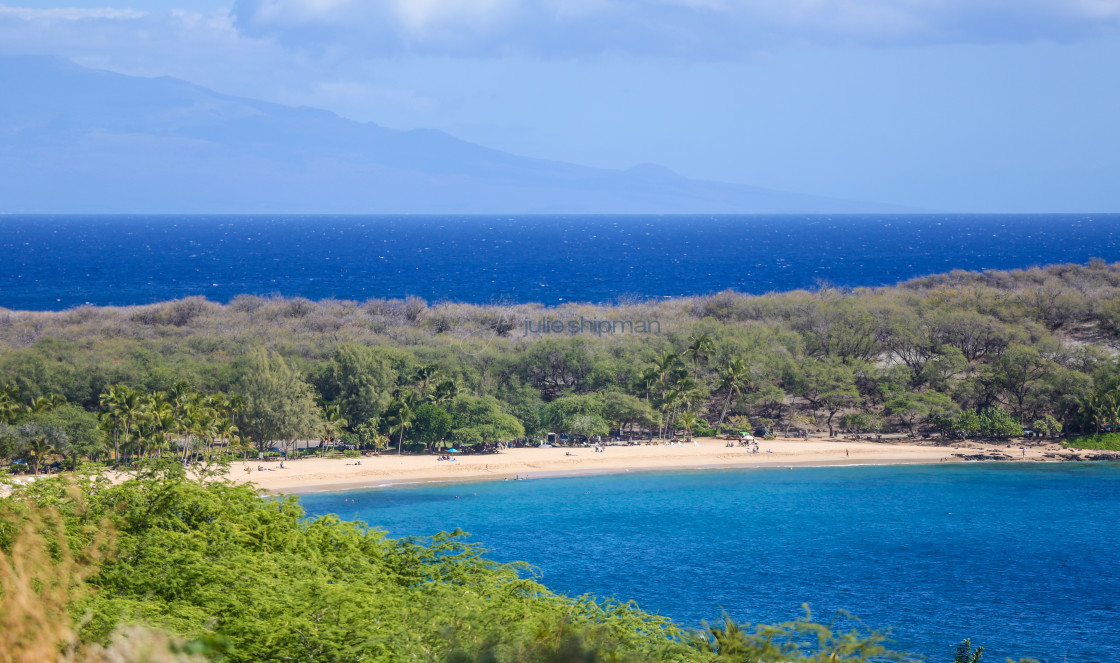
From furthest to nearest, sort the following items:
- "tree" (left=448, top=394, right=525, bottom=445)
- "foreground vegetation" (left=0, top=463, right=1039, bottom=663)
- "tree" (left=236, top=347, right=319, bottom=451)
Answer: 1. "tree" (left=448, top=394, right=525, bottom=445)
2. "tree" (left=236, top=347, right=319, bottom=451)
3. "foreground vegetation" (left=0, top=463, right=1039, bottom=663)

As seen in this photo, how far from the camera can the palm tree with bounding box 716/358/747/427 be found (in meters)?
52.7

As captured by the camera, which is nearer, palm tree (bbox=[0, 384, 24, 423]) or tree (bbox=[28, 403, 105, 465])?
tree (bbox=[28, 403, 105, 465])

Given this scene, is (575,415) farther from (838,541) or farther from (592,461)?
(838,541)

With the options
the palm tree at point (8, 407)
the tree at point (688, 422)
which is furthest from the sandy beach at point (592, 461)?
the palm tree at point (8, 407)

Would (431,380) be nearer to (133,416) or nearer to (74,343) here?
(133,416)

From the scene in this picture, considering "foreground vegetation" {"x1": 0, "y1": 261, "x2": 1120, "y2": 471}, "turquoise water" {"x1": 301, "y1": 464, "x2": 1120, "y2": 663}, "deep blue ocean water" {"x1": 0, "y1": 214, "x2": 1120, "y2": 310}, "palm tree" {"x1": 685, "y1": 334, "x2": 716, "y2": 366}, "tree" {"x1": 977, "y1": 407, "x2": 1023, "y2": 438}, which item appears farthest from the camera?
"deep blue ocean water" {"x1": 0, "y1": 214, "x2": 1120, "y2": 310}

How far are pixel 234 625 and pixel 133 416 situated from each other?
27899 millimetres

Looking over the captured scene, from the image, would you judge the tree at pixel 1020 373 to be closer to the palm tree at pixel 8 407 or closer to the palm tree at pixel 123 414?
the palm tree at pixel 123 414

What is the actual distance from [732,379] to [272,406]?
25595mm

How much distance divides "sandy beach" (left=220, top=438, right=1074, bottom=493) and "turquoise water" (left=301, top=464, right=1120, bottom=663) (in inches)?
42.4

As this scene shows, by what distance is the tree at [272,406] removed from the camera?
143 ft

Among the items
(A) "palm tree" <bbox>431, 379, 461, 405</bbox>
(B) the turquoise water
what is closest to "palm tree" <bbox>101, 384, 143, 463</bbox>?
(B) the turquoise water

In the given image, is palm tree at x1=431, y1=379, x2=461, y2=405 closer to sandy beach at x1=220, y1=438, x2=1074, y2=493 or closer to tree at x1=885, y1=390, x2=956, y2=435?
sandy beach at x1=220, y1=438, x2=1074, y2=493

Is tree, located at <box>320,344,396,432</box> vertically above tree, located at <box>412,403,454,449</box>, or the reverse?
tree, located at <box>320,344,396,432</box>
